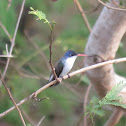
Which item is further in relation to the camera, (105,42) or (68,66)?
(68,66)

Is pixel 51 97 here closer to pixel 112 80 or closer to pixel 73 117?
pixel 112 80

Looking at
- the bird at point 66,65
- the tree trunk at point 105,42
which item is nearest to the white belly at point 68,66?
the bird at point 66,65

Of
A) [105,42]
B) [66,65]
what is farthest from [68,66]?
[105,42]

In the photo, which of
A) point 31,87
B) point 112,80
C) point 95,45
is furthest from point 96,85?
point 31,87

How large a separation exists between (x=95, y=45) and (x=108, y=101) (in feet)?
3.32

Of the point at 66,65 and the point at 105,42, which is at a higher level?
the point at 105,42

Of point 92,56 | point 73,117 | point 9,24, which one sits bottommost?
point 73,117

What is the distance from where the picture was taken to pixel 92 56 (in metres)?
2.76

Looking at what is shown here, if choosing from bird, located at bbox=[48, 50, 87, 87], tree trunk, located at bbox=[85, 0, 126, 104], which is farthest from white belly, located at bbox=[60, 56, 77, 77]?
tree trunk, located at bbox=[85, 0, 126, 104]

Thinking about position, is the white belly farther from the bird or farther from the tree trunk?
the tree trunk

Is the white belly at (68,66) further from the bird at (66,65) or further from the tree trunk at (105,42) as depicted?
the tree trunk at (105,42)

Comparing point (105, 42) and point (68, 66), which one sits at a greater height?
point (105, 42)

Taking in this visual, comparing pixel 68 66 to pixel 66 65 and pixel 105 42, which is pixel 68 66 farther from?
pixel 105 42

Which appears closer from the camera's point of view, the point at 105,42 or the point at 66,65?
the point at 105,42
